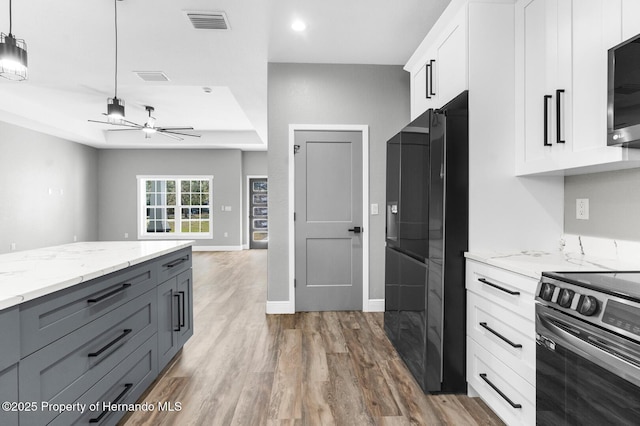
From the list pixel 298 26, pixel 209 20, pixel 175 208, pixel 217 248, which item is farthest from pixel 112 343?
pixel 175 208

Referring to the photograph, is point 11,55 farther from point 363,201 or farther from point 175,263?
point 363,201

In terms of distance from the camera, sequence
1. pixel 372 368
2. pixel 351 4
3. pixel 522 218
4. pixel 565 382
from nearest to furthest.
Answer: pixel 565 382 < pixel 522 218 < pixel 372 368 < pixel 351 4

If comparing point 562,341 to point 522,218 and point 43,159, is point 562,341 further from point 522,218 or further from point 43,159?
point 43,159

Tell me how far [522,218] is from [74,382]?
235 cm

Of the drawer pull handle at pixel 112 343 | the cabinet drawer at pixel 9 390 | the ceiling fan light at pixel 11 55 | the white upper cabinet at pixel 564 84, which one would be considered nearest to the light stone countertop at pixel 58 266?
the cabinet drawer at pixel 9 390

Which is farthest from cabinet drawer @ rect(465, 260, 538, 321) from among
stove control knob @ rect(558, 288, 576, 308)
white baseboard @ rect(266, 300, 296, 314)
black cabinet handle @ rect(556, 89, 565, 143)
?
white baseboard @ rect(266, 300, 296, 314)

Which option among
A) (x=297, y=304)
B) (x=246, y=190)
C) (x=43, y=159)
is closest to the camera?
(x=297, y=304)

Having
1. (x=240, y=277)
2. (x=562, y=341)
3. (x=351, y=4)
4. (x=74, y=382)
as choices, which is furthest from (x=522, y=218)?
(x=240, y=277)

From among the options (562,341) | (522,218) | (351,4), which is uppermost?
(351,4)

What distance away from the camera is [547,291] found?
4.24 feet

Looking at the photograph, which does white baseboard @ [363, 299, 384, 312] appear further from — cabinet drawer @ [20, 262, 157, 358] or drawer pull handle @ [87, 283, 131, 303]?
drawer pull handle @ [87, 283, 131, 303]

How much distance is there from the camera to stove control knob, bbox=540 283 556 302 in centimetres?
127

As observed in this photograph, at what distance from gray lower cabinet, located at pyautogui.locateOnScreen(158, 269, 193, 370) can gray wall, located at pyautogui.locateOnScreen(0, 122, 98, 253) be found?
571 cm

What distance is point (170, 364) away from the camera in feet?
8.08
